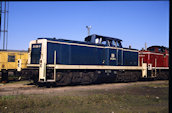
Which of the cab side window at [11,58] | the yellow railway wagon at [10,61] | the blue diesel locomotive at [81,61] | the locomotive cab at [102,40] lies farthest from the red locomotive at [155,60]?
the cab side window at [11,58]

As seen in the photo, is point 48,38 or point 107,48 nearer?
point 48,38

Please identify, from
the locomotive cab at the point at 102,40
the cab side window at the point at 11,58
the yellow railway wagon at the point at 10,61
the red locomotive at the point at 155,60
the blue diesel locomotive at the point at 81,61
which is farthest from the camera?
the red locomotive at the point at 155,60

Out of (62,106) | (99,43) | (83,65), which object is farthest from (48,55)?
(62,106)

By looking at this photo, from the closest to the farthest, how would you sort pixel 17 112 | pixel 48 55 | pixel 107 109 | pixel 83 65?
1. pixel 17 112
2. pixel 107 109
3. pixel 48 55
4. pixel 83 65

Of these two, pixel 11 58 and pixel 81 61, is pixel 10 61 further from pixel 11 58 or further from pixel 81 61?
pixel 81 61

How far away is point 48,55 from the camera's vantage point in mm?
12258

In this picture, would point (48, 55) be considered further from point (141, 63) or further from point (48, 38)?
point (141, 63)

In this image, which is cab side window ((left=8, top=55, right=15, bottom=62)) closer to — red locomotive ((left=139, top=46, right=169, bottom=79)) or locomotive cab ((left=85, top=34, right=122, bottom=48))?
locomotive cab ((left=85, top=34, right=122, bottom=48))

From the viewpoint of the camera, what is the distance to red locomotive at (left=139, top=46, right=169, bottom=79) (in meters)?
18.9

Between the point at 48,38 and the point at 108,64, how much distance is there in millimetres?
5950

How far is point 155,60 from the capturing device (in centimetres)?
1942

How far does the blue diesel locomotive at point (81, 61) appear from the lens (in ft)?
39.9

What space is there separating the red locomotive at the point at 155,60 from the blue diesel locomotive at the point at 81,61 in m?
2.22

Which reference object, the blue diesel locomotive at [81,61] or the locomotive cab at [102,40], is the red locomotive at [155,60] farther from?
the locomotive cab at [102,40]
